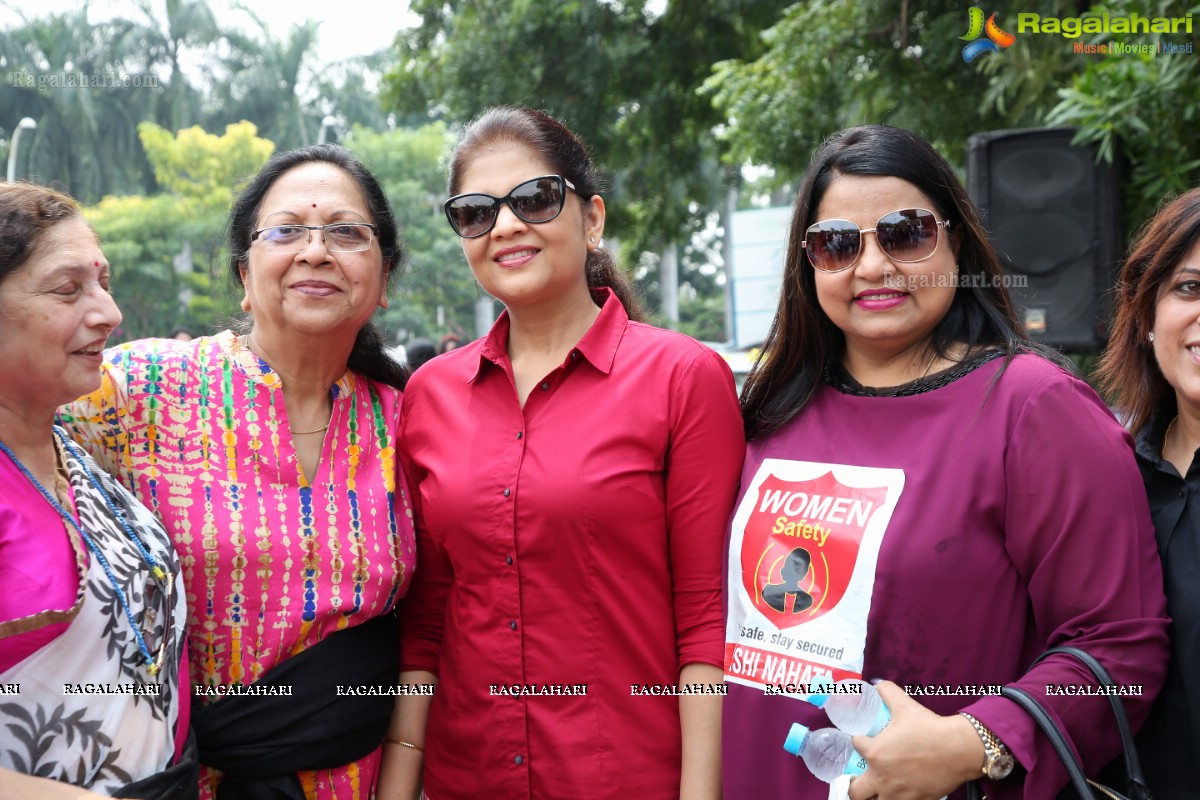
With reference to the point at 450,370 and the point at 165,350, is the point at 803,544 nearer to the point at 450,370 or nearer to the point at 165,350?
the point at 450,370

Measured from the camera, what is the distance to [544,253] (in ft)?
8.20

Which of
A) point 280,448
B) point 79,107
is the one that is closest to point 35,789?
point 280,448

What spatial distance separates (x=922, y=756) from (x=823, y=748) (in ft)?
0.85

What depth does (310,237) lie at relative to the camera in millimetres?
2529

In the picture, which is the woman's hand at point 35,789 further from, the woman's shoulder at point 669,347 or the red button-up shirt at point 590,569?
the woman's shoulder at point 669,347

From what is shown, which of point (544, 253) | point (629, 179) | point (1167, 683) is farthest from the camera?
point (629, 179)

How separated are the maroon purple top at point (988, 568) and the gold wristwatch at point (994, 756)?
0.08 feet

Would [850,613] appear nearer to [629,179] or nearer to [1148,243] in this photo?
[1148,243]

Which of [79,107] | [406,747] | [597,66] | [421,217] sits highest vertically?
[79,107]

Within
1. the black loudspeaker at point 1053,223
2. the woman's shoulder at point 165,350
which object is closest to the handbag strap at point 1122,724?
the woman's shoulder at point 165,350

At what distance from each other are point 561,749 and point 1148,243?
5.63 feet

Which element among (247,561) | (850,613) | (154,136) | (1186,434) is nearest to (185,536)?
(247,561)

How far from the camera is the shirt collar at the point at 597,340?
8.09 feet

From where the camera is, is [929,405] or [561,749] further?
[561,749]
